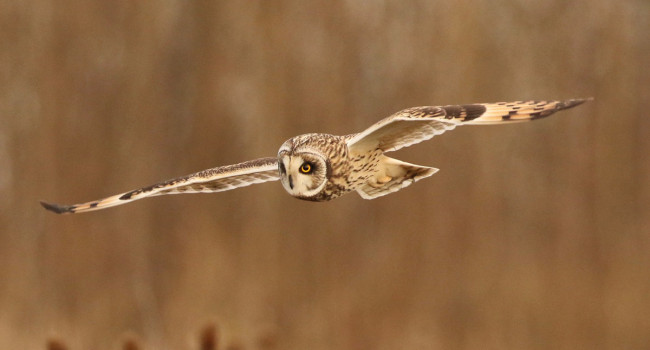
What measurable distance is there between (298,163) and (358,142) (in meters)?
0.13

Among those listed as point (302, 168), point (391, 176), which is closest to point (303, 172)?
point (302, 168)

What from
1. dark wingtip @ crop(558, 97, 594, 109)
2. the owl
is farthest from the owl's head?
dark wingtip @ crop(558, 97, 594, 109)

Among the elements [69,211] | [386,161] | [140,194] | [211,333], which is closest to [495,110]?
[386,161]

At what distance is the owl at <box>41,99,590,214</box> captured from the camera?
1378 mm

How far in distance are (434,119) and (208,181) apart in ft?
1.66

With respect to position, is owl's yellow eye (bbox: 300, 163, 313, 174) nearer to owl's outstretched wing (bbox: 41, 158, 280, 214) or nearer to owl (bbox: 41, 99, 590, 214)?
owl (bbox: 41, 99, 590, 214)

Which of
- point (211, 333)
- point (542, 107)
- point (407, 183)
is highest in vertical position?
point (542, 107)

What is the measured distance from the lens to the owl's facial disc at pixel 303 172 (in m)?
1.39

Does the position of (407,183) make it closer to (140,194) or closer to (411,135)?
(411,135)

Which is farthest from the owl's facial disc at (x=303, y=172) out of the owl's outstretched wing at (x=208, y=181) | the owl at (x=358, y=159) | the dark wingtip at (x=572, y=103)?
the dark wingtip at (x=572, y=103)

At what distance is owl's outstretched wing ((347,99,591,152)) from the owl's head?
0.08 m

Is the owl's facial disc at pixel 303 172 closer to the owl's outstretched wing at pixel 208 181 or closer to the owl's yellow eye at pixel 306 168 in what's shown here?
the owl's yellow eye at pixel 306 168

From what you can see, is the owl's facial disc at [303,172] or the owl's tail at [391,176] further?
the owl's tail at [391,176]

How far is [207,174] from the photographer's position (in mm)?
1602
